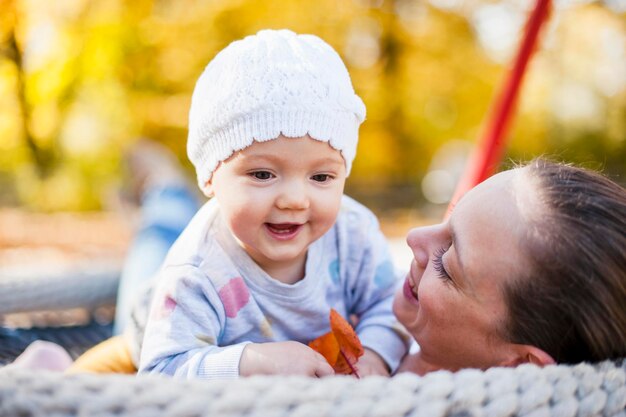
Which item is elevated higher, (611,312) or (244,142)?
(244,142)

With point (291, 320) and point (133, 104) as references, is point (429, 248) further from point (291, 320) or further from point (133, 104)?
point (133, 104)

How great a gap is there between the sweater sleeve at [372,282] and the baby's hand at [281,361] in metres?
0.22

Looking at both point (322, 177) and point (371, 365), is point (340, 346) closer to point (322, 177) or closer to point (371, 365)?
point (371, 365)

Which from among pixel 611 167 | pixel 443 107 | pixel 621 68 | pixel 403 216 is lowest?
pixel 403 216

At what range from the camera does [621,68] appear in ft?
15.8

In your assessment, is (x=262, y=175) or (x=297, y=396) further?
(x=262, y=175)

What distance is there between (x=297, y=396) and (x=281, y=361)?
9.6 inches

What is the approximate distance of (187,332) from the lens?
732 mm

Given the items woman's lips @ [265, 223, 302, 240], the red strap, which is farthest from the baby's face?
the red strap

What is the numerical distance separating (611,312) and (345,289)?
0.43 meters

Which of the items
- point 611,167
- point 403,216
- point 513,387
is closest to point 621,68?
point 611,167

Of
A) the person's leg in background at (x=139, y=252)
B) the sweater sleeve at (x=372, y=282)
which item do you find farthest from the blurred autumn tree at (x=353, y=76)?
the sweater sleeve at (x=372, y=282)

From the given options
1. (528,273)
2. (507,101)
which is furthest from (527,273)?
(507,101)

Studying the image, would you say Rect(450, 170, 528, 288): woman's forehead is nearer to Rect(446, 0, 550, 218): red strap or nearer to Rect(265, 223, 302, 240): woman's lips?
Rect(265, 223, 302, 240): woman's lips
